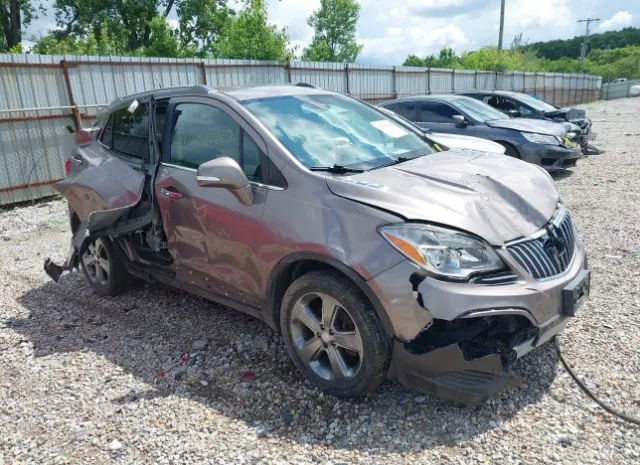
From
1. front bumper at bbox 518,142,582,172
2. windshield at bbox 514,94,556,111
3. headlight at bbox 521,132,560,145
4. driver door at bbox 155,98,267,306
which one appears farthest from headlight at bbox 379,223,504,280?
windshield at bbox 514,94,556,111

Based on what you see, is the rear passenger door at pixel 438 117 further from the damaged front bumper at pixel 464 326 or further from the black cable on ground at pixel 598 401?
the damaged front bumper at pixel 464 326

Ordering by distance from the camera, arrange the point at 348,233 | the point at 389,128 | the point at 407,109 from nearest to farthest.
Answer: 1. the point at 348,233
2. the point at 389,128
3. the point at 407,109

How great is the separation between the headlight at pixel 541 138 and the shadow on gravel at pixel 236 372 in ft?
22.0

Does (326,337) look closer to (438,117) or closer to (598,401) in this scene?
(598,401)

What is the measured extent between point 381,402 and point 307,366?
0.49m

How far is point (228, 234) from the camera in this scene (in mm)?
3398

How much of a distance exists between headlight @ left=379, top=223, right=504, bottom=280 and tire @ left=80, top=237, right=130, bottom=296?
295 centimetres

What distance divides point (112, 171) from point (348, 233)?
102 inches

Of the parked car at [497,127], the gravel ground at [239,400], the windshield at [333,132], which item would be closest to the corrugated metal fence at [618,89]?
the parked car at [497,127]

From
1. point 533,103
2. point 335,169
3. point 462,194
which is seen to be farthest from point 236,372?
point 533,103

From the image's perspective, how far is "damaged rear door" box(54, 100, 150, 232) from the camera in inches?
166

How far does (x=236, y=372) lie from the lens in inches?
136

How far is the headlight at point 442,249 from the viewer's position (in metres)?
2.59

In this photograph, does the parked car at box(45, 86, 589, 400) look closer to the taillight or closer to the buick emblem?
the buick emblem
